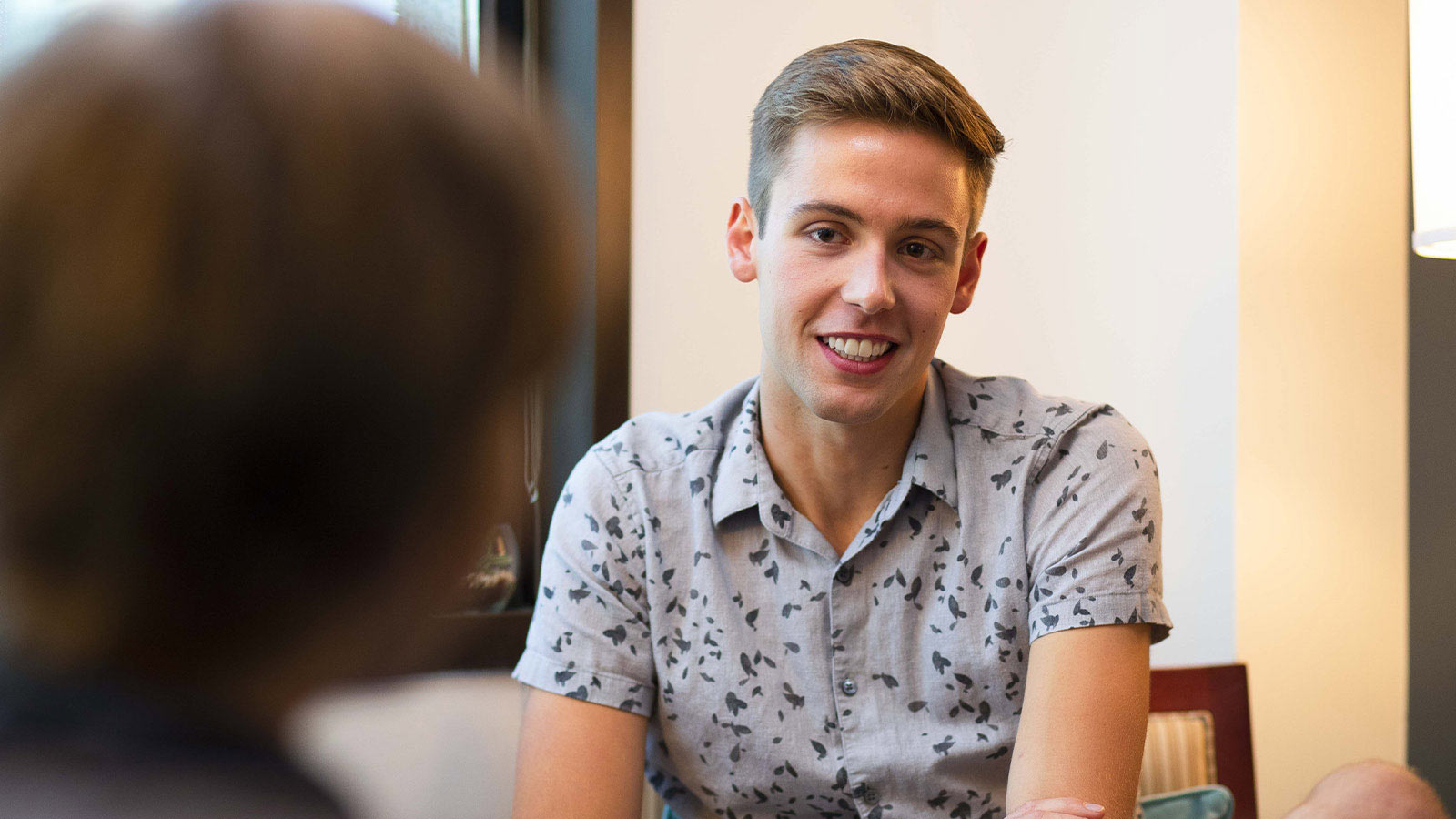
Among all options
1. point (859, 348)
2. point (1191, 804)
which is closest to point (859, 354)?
point (859, 348)

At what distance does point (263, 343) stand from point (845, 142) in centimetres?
113

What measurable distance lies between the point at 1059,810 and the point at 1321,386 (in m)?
1.27

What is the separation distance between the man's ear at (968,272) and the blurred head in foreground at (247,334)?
46.3 inches

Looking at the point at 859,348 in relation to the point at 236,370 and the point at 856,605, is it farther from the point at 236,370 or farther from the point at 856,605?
the point at 236,370

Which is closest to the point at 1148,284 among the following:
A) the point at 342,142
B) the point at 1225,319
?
the point at 1225,319

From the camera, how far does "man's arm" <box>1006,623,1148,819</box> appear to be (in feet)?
4.02

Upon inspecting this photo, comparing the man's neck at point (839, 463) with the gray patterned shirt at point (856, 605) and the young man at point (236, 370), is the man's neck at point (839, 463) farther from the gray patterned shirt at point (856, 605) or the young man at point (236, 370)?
the young man at point (236, 370)

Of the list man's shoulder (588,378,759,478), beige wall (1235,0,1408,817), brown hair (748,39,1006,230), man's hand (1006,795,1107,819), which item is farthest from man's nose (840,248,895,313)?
beige wall (1235,0,1408,817)

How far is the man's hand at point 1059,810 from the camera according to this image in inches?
45.8

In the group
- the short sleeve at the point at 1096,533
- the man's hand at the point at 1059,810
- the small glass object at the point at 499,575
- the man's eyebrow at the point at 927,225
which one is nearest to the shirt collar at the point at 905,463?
the short sleeve at the point at 1096,533

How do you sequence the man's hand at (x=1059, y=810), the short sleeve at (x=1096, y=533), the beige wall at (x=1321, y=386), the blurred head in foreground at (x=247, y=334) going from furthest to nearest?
the beige wall at (x=1321, y=386), the short sleeve at (x=1096, y=533), the man's hand at (x=1059, y=810), the blurred head in foreground at (x=247, y=334)

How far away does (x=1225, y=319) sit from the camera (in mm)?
2057

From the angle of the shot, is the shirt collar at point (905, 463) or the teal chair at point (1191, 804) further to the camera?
the teal chair at point (1191, 804)

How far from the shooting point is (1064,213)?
2404mm
